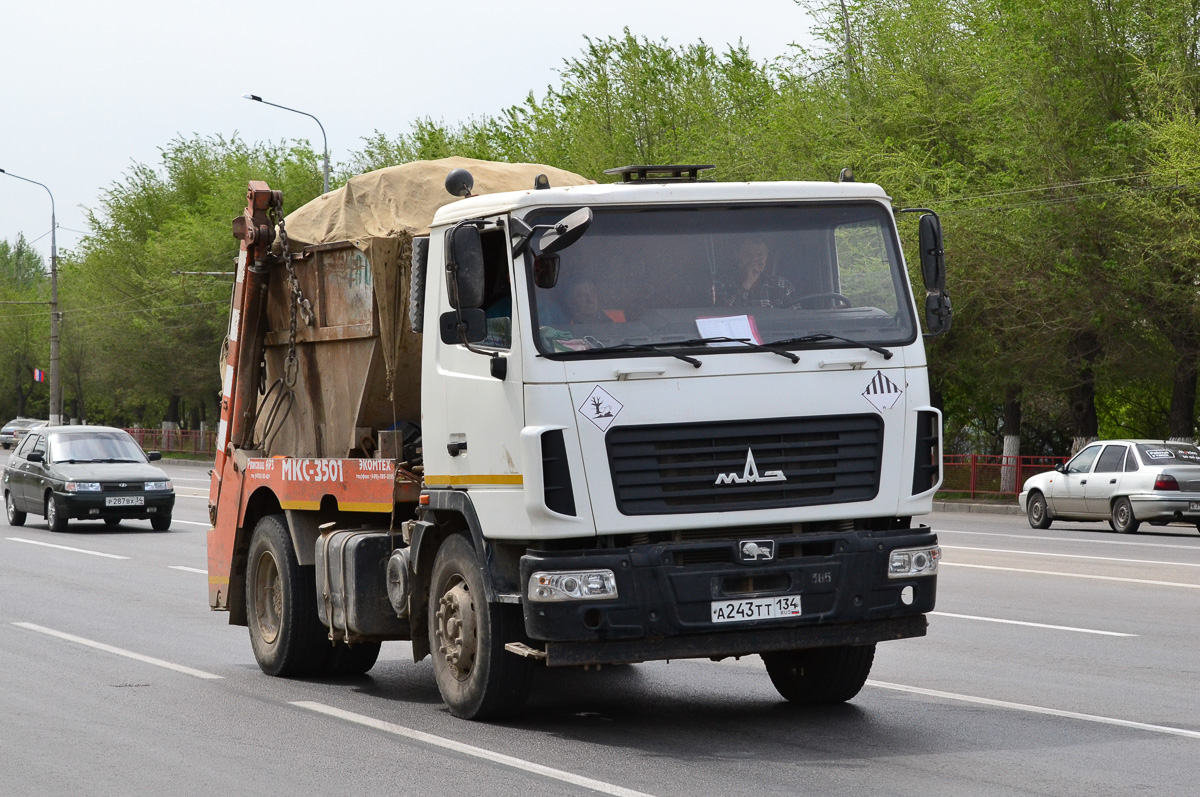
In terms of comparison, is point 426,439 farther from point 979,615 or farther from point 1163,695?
point 979,615

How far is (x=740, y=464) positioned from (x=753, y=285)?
0.90 metres

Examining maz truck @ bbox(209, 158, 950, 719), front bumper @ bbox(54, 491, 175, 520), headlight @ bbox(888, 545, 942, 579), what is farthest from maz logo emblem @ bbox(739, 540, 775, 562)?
front bumper @ bbox(54, 491, 175, 520)

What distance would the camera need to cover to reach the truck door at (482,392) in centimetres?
746

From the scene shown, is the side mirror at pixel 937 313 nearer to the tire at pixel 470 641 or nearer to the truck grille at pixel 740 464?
the truck grille at pixel 740 464

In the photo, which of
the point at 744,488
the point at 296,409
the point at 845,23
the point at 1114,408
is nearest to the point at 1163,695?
the point at 744,488

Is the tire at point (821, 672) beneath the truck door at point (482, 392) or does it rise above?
beneath

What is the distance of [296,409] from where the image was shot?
1045cm

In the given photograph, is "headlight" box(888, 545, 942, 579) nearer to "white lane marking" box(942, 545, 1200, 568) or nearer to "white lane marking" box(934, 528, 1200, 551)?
"white lane marking" box(942, 545, 1200, 568)

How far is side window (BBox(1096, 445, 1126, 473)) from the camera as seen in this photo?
25062 millimetres

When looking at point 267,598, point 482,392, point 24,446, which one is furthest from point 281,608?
point 24,446

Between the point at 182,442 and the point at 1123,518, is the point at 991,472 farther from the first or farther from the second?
the point at 182,442

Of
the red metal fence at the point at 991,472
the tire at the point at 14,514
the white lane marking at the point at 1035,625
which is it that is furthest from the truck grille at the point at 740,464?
the red metal fence at the point at 991,472

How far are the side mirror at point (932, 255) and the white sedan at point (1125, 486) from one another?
1742 cm

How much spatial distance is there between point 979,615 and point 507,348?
22.6 feet
